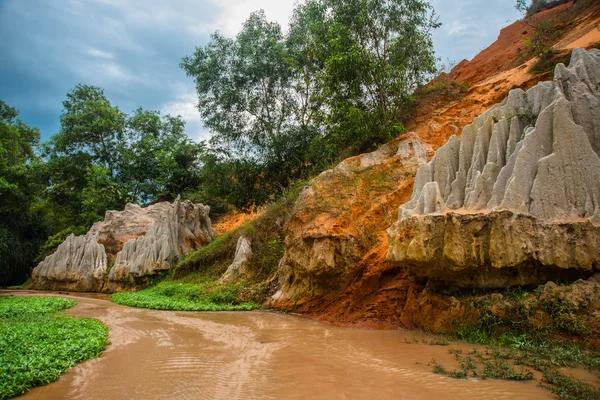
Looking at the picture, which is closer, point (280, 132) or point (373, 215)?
point (373, 215)

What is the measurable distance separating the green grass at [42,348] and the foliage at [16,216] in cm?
1874

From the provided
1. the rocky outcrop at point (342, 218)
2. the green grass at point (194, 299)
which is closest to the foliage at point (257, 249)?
the green grass at point (194, 299)

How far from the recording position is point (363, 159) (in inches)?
440

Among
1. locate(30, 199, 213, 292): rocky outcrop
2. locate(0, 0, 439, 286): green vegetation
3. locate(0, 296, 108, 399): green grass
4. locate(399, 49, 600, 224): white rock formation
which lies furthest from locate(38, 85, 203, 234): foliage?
locate(399, 49, 600, 224): white rock formation

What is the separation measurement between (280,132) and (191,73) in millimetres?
5847

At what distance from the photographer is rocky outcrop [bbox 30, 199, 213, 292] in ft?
59.4

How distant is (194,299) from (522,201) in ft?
35.2

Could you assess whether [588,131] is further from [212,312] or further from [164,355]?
[212,312]

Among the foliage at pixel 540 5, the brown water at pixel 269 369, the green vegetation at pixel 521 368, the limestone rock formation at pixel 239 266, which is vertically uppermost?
the foliage at pixel 540 5

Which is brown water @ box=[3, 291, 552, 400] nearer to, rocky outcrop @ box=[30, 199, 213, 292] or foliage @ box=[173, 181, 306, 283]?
foliage @ box=[173, 181, 306, 283]

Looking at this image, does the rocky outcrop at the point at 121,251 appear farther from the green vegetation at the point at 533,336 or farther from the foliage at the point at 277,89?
the green vegetation at the point at 533,336

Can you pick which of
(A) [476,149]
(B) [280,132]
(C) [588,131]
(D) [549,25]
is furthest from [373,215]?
(D) [549,25]

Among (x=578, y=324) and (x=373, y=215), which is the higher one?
(x=373, y=215)

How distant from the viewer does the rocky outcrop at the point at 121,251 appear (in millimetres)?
18108
